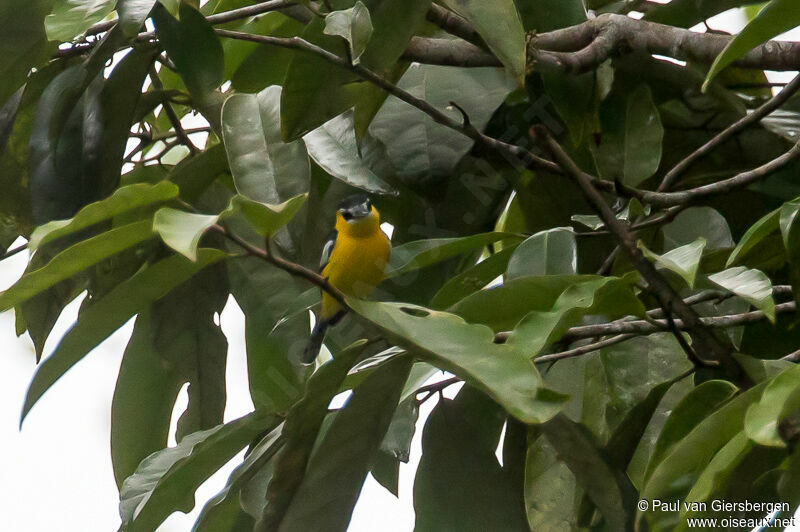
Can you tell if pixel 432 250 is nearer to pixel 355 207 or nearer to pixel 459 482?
pixel 459 482

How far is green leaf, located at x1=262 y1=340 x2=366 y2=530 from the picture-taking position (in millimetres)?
927

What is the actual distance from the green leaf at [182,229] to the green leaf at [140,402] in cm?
69

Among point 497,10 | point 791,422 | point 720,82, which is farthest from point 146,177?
point 791,422

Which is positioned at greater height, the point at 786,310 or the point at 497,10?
the point at 497,10

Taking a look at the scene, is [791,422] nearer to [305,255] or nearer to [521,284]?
[521,284]

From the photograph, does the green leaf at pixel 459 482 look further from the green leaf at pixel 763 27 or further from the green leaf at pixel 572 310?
the green leaf at pixel 763 27

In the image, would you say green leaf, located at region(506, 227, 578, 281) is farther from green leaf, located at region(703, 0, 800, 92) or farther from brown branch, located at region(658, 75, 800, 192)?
green leaf, located at region(703, 0, 800, 92)

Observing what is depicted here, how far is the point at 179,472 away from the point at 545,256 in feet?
1.56

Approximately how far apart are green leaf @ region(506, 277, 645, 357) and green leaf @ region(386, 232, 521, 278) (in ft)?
0.72

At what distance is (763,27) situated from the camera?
2.86ft

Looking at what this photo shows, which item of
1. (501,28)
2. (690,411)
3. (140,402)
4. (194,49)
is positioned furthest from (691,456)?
(140,402)

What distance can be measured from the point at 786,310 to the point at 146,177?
964 mm

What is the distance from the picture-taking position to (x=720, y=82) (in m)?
1.31

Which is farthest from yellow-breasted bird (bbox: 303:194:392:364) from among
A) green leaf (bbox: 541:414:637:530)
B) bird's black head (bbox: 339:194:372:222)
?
green leaf (bbox: 541:414:637:530)
